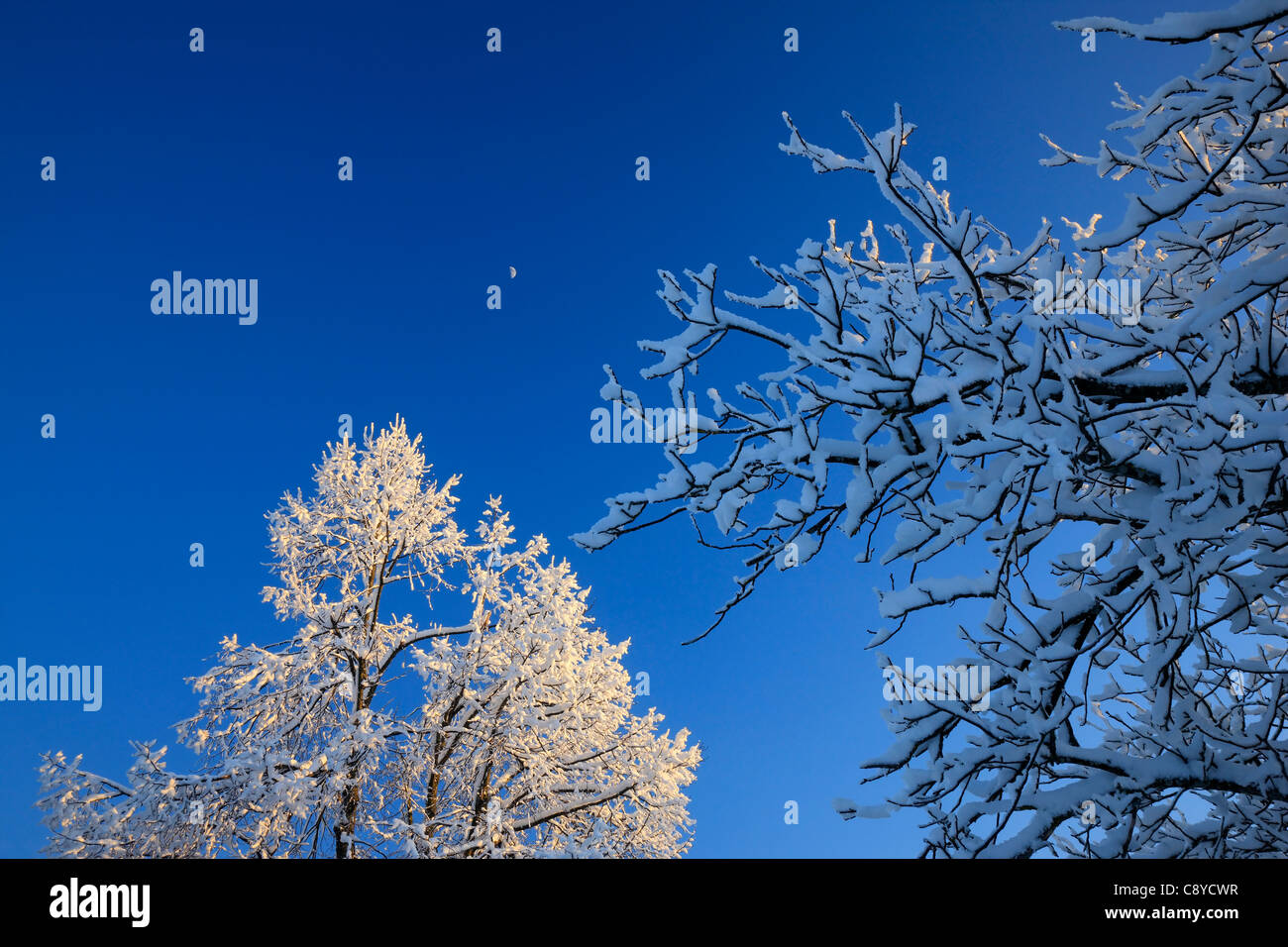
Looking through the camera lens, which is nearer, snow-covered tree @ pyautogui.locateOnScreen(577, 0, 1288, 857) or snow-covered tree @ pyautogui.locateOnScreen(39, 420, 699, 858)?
snow-covered tree @ pyautogui.locateOnScreen(577, 0, 1288, 857)

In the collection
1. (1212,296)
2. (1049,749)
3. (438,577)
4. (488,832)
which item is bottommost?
(488,832)

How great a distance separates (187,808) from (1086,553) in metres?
8.89

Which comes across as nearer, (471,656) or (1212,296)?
(1212,296)

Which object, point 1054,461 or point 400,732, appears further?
point 400,732

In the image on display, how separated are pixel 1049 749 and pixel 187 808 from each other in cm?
871

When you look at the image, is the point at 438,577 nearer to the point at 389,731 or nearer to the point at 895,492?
the point at 389,731

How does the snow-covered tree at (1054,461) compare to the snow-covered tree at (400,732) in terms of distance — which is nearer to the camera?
the snow-covered tree at (1054,461)

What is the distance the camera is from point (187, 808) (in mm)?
7859
